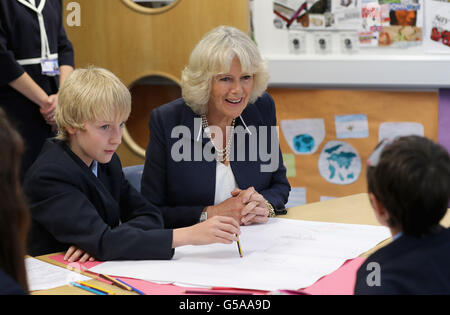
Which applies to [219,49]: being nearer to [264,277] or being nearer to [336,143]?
[264,277]

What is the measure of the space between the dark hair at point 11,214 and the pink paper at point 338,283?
693mm

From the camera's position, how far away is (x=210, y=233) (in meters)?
1.71

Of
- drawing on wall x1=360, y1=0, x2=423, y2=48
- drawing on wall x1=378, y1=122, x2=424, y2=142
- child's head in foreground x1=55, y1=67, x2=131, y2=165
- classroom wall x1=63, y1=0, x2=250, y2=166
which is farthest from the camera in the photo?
drawing on wall x1=378, y1=122, x2=424, y2=142

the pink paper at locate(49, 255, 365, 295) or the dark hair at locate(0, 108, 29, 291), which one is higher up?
the dark hair at locate(0, 108, 29, 291)

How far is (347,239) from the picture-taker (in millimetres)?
1828

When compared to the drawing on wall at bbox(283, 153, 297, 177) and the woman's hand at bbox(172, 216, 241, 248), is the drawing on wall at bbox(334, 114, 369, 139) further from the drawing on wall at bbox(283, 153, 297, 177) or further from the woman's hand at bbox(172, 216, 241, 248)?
the woman's hand at bbox(172, 216, 241, 248)

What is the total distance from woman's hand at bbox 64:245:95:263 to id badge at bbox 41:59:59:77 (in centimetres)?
133

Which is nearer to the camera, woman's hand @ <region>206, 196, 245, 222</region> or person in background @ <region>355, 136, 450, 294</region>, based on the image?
person in background @ <region>355, 136, 450, 294</region>

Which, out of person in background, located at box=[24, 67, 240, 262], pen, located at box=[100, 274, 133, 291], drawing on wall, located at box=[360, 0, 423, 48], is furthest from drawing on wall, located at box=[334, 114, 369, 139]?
pen, located at box=[100, 274, 133, 291]

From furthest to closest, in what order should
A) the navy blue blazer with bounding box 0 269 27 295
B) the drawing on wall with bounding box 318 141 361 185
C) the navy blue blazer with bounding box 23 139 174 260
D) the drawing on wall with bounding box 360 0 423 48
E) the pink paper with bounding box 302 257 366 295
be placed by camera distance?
the drawing on wall with bounding box 318 141 361 185
the drawing on wall with bounding box 360 0 423 48
the navy blue blazer with bounding box 23 139 174 260
the pink paper with bounding box 302 257 366 295
the navy blue blazer with bounding box 0 269 27 295

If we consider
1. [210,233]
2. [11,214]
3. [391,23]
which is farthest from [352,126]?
[11,214]

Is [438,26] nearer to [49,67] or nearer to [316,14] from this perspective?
[316,14]

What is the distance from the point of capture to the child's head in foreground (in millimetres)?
1802
